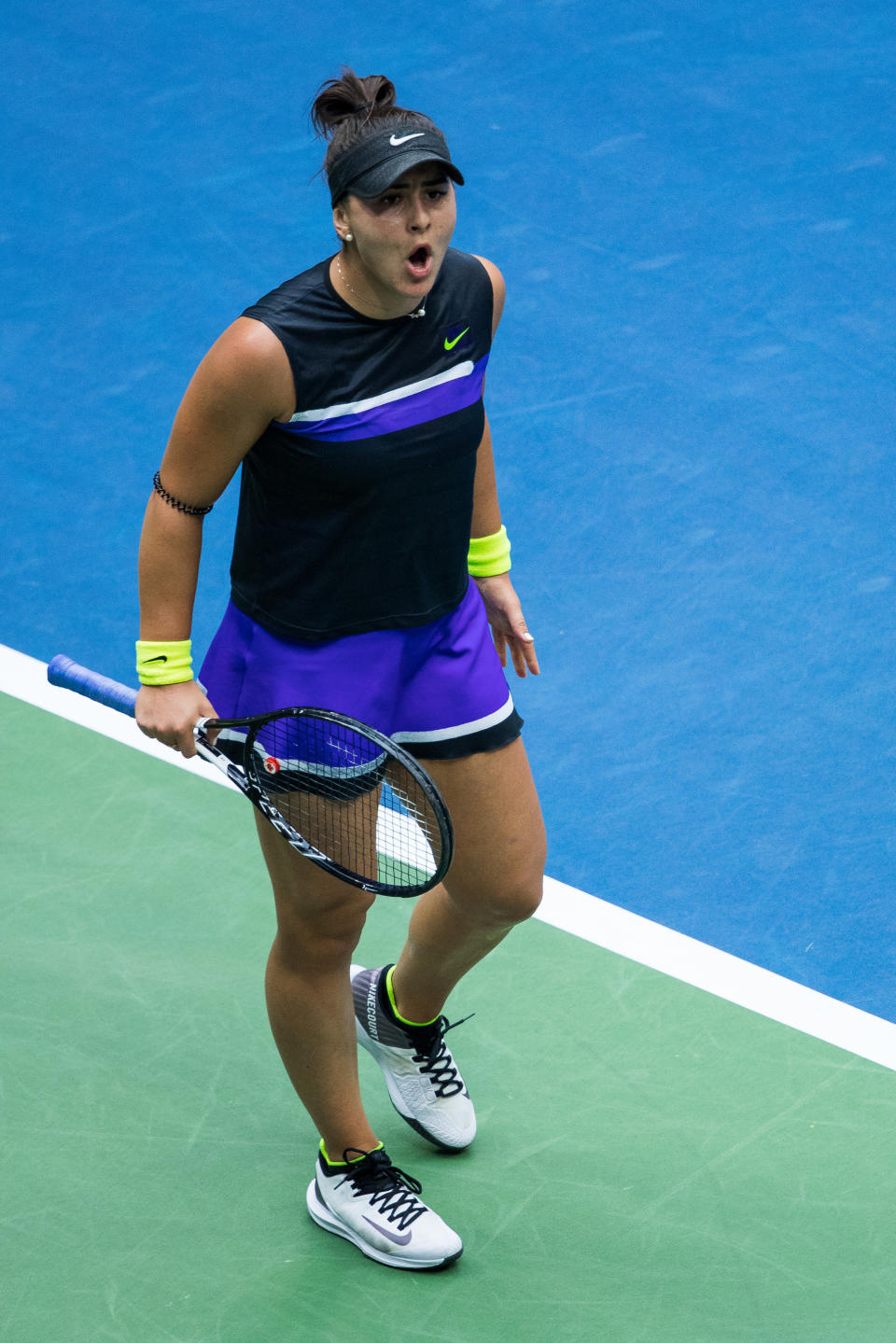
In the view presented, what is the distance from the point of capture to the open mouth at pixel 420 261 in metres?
2.73

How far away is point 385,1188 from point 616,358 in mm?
3885

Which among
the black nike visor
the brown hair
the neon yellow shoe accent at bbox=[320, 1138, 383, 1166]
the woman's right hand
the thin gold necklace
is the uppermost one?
the brown hair

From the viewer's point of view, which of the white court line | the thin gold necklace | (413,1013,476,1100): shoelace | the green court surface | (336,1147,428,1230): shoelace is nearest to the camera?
the thin gold necklace

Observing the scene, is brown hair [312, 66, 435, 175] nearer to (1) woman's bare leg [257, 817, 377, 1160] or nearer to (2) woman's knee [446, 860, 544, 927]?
(1) woman's bare leg [257, 817, 377, 1160]

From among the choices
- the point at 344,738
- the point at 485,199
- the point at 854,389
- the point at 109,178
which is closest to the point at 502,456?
the point at 854,389

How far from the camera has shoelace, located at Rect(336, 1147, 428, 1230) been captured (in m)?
3.29

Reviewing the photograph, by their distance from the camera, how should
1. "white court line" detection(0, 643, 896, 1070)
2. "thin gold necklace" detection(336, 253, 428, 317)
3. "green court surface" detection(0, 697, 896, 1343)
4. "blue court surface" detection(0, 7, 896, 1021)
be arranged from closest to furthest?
1. "thin gold necklace" detection(336, 253, 428, 317)
2. "green court surface" detection(0, 697, 896, 1343)
3. "white court line" detection(0, 643, 896, 1070)
4. "blue court surface" detection(0, 7, 896, 1021)

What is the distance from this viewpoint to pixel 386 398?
9.24ft

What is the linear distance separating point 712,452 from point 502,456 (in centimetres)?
74

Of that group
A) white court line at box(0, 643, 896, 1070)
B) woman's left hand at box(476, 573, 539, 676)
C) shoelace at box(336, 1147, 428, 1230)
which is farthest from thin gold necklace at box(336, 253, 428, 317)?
white court line at box(0, 643, 896, 1070)

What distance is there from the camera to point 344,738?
287cm

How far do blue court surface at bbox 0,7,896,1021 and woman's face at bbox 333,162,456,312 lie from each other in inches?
80.4

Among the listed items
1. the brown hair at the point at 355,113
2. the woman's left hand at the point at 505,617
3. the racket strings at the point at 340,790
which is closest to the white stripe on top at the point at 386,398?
the brown hair at the point at 355,113

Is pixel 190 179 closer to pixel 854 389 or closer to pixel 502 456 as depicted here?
pixel 502 456
